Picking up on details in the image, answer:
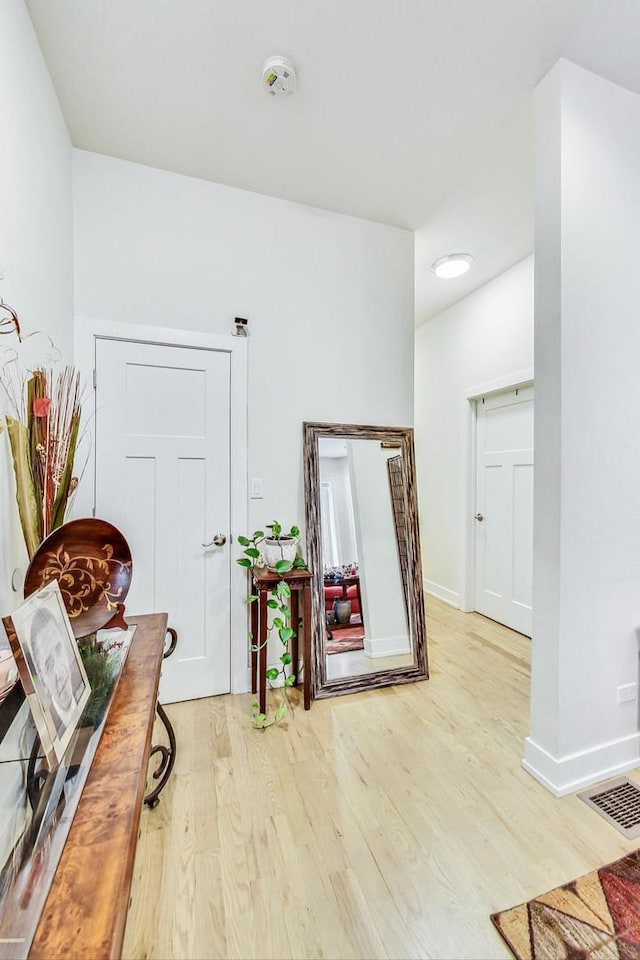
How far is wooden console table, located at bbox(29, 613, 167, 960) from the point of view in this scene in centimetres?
53

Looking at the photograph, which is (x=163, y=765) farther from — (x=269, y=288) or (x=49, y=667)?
(x=269, y=288)

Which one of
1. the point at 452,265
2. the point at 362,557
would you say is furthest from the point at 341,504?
the point at 452,265

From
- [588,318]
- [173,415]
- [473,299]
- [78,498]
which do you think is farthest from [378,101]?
[78,498]

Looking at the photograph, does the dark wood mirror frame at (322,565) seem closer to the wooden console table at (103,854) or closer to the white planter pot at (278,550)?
the white planter pot at (278,550)

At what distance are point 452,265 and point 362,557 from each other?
2294mm

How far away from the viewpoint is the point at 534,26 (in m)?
1.54

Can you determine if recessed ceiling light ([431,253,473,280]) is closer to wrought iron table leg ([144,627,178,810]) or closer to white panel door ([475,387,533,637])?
white panel door ([475,387,533,637])

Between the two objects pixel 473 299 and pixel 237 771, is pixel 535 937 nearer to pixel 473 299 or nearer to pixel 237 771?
pixel 237 771

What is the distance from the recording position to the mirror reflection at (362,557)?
8.13ft

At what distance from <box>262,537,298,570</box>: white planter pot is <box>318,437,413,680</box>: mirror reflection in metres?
0.28

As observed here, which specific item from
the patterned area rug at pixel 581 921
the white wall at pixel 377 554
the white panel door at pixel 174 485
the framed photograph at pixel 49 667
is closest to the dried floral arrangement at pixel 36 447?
the framed photograph at pixel 49 667

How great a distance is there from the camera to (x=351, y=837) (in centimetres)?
144

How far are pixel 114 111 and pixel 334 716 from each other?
10.2 ft

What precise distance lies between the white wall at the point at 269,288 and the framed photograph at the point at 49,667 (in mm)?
1485
